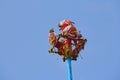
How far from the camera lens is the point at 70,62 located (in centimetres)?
1894

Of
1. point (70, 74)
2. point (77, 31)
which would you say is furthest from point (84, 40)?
point (70, 74)

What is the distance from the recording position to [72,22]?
20594 millimetres

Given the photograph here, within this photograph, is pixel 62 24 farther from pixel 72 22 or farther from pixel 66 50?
pixel 66 50

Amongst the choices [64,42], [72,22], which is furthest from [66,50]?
[72,22]

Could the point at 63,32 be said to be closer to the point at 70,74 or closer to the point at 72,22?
the point at 72,22

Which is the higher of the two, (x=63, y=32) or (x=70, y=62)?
(x=63, y=32)

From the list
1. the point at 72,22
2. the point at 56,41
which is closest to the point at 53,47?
the point at 56,41

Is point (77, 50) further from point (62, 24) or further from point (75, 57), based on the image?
point (62, 24)

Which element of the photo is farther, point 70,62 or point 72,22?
point 72,22

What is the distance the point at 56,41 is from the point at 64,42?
375mm

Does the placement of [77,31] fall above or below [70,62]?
above

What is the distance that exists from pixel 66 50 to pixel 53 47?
0.73m

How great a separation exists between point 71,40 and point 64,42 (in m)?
0.34

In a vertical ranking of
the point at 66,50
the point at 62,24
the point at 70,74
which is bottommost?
the point at 70,74
